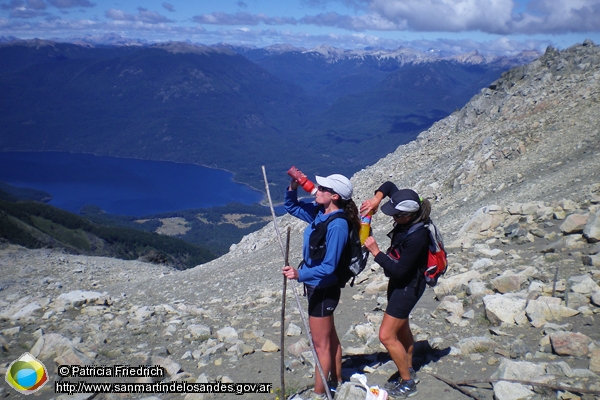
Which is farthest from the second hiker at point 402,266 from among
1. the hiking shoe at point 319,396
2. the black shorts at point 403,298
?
the hiking shoe at point 319,396

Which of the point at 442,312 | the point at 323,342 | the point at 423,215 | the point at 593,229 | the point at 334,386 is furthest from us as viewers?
the point at 593,229

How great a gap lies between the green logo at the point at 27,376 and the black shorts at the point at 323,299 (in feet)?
12.1

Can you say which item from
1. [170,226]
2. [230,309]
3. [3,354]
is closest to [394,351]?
[230,309]

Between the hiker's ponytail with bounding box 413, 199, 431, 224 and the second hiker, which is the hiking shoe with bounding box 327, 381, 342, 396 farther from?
the hiker's ponytail with bounding box 413, 199, 431, 224

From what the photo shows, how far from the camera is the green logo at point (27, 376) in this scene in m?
5.75

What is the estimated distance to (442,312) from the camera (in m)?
7.24

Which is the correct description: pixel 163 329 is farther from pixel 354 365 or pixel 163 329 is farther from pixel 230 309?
pixel 354 365

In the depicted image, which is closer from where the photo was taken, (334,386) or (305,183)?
(305,183)

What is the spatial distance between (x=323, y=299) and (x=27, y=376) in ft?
13.2

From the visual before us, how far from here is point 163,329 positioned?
25.8 ft

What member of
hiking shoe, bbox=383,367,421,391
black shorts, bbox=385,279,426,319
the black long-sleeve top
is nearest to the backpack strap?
the black long-sleeve top

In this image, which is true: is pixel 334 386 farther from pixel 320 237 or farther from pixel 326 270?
pixel 320 237

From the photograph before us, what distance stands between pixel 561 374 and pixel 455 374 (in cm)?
110

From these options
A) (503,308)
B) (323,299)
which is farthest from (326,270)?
(503,308)
